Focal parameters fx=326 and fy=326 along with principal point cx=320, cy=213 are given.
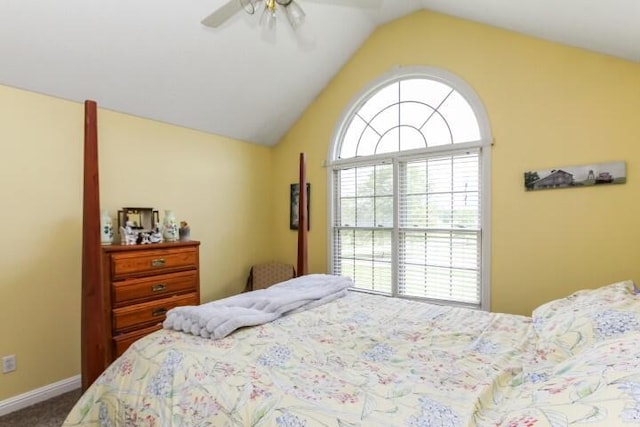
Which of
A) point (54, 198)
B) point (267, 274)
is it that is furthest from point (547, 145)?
point (54, 198)

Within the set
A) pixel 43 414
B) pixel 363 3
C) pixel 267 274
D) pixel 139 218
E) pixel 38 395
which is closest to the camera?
pixel 363 3

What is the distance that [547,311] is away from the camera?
5.52ft

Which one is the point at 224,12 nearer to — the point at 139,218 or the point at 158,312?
the point at 139,218

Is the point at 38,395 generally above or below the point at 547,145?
below

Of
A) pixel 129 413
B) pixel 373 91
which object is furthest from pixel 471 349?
pixel 373 91

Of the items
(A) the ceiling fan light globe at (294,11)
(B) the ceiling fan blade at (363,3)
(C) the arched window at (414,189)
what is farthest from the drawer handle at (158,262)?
(B) the ceiling fan blade at (363,3)

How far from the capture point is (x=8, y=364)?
2.22 m

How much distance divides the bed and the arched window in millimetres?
1221

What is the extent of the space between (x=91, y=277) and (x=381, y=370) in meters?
1.49

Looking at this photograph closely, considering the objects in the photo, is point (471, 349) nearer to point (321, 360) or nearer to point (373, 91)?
point (321, 360)

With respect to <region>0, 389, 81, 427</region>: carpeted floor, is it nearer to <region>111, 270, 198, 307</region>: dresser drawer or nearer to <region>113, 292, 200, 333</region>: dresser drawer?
<region>113, 292, 200, 333</region>: dresser drawer

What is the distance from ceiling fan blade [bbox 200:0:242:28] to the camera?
1.70 metres

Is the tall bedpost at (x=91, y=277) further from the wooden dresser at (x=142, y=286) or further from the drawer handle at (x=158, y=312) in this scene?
the drawer handle at (x=158, y=312)

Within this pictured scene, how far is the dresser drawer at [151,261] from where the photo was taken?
2359 mm
